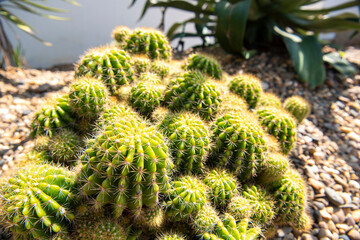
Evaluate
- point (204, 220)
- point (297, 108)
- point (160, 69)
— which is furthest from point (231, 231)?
point (297, 108)

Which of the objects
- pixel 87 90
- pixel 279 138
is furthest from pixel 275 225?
pixel 87 90

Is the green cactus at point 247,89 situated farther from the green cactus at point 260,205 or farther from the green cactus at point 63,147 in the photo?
the green cactus at point 63,147

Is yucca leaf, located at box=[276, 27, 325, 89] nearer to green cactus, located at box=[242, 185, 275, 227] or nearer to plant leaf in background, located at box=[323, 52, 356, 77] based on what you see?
plant leaf in background, located at box=[323, 52, 356, 77]

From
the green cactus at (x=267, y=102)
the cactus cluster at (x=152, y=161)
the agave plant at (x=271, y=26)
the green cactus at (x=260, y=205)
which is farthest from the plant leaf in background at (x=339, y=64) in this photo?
the green cactus at (x=260, y=205)

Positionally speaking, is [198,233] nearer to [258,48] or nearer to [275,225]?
[275,225]

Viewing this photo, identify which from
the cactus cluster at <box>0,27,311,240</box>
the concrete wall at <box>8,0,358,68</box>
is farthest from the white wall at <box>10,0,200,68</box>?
the cactus cluster at <box>0,27,311,240</box>

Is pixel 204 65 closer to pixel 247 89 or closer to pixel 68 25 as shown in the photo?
pixel 247 89
